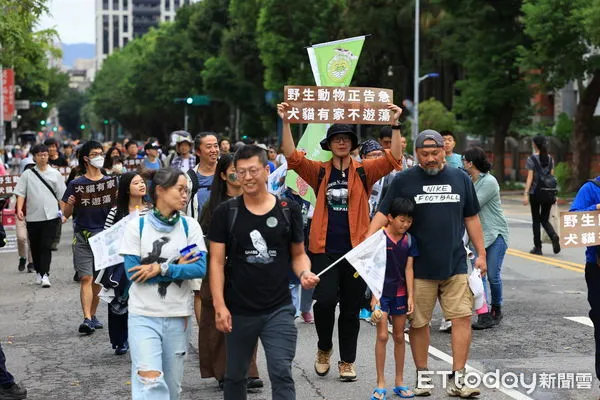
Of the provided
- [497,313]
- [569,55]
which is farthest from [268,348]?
[569,55]

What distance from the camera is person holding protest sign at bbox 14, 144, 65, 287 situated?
13.7 m

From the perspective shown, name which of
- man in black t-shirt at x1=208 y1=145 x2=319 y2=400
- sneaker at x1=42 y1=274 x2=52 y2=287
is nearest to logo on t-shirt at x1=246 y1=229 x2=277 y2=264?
man in black t-shirt at x1=208 y1=145 x2=319 y2=400

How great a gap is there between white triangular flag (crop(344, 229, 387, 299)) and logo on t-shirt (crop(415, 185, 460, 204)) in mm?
511

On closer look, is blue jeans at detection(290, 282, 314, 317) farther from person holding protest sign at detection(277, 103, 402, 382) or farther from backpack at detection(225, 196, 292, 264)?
backpack at detection(225, 196, 292, 264)

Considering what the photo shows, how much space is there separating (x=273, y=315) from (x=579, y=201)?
2498mm

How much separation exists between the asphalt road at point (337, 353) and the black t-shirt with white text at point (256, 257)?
1849 millimetres

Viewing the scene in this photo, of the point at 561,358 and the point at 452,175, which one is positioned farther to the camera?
the point at 561,358

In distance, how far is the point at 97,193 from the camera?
10.7 metres

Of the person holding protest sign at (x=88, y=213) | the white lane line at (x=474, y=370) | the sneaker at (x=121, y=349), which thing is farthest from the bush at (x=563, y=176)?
the sneaker at (x=121, y=349)

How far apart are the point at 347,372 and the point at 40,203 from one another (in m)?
6.76

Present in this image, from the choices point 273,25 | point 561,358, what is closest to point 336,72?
point 561,358

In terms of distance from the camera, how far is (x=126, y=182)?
9023 millimetres

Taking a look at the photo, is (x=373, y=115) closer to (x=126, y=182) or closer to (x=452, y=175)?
(x=452, y=175)

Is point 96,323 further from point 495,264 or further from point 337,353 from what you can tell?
point 495,264
